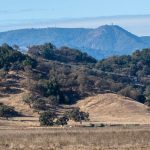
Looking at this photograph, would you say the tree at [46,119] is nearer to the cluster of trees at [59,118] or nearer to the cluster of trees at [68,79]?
the cluster of trees at [59,118]

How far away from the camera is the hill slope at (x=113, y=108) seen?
8062 cm

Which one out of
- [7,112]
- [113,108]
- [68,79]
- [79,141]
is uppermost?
[79,141]

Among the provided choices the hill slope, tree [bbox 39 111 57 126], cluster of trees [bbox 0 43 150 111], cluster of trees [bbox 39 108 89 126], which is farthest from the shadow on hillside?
tree [bbox 39 111 57 126]

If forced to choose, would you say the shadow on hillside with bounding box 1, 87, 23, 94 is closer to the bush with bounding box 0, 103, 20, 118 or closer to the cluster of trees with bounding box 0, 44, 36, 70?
the cluster of trees with bounding box 0, 44, 36, 70

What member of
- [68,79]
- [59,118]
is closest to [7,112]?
[59,118]

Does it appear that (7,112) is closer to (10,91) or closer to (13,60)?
(10,91)

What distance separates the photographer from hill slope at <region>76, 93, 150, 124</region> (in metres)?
80.6

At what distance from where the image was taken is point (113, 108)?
87.9m

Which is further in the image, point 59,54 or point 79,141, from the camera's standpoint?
point 59,54

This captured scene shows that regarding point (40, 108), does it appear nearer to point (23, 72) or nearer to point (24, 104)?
point (24, 104)

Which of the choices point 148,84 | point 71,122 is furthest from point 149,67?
point 71,122

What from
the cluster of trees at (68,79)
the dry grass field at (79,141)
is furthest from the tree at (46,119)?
the dry grass field at (79,141)

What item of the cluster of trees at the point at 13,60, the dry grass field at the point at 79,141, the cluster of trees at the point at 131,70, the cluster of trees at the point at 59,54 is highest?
the dry grass field at the point at 79,141

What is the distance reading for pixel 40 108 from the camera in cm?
8438
